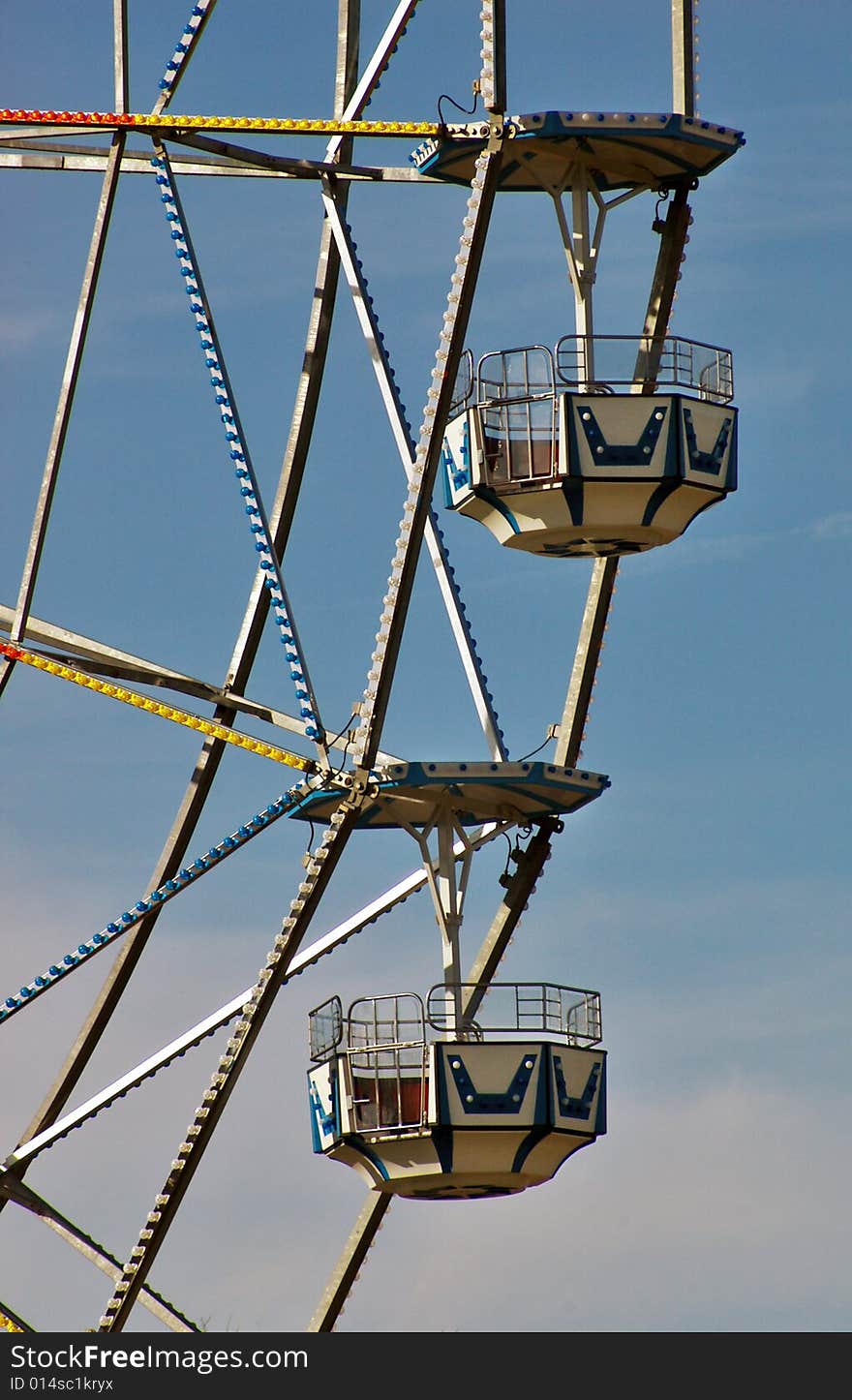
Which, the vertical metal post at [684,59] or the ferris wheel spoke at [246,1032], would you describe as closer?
Answer: the ferris wheel spoke at [246,1032]

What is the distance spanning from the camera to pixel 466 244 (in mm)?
40562

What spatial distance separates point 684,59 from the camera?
42.7 m

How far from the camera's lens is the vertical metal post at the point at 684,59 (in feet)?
140

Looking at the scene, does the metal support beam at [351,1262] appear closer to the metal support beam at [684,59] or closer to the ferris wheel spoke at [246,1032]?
the ferris wheel spoke at [246,1032]

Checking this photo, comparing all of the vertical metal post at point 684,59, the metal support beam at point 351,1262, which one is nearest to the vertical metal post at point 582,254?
the vertical metal post at point 684,59

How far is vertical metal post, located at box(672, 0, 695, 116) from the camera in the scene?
42625 millimetres

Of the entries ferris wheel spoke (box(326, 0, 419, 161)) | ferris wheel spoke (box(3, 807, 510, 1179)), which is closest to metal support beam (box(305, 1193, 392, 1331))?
ferris wheel spoke (box(3, 807, 510, 1179))

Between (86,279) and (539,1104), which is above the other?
(86,279)

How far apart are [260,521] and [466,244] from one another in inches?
138

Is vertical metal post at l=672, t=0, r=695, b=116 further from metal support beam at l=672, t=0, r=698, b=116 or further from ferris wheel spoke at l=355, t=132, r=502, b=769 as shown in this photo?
ferris wheel spoke at l=355, t=132, r=502, b=769

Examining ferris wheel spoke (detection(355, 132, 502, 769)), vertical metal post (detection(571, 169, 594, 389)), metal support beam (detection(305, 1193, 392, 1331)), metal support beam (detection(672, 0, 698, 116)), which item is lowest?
metal support beam (detection(305, 1193, 392, 1331))

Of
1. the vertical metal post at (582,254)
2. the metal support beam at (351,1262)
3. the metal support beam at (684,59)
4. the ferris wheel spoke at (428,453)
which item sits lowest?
the metal support beam at (351,1262)
